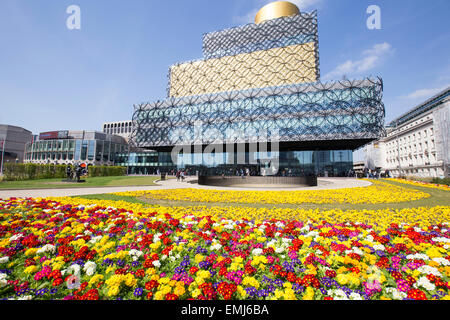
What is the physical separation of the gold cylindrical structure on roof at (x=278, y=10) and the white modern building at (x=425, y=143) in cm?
5405

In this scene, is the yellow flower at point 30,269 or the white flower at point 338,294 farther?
the yellow flower at point 30,269

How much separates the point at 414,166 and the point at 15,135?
158402mm

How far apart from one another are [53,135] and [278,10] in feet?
370

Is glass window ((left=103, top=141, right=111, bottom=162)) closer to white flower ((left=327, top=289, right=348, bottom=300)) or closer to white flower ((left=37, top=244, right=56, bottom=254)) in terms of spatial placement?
white flower ((left=37, top=244, right=56, bottom=254))

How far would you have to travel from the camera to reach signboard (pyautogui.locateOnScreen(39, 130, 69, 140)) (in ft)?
293

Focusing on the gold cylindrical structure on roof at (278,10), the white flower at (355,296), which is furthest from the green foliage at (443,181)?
the gold cylindrical structure on roof at (278,10)

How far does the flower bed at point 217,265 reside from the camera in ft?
7.93

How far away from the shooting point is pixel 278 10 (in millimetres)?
73812

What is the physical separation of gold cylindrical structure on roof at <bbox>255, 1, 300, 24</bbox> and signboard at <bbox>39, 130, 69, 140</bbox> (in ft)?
325

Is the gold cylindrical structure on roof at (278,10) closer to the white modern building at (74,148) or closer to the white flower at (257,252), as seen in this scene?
the white modern building at (74,148)

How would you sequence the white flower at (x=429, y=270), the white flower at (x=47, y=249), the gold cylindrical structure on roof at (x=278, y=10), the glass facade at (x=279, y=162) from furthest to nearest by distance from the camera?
the gold cylindrical structure on roof at (x=278, y=10) < the glass facade at (x=279, y=162) < the white flower at (x=47, y=249) < the white flower at (x=429, y=270)

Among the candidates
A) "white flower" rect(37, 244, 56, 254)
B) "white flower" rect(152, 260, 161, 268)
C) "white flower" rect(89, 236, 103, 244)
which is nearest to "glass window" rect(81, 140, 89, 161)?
"white flower" rect(89, 236, 103, 244)

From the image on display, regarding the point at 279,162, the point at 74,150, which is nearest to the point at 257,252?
the point at 279,162

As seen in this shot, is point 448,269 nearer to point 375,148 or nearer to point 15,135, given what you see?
point 375,148
